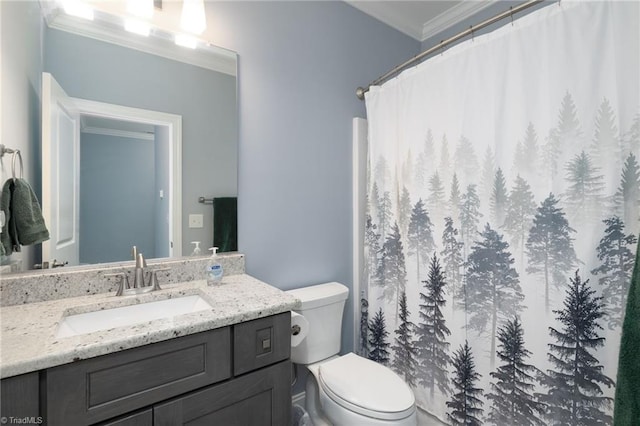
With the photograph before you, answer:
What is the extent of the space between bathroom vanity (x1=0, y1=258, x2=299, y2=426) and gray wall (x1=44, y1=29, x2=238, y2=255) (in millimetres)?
550

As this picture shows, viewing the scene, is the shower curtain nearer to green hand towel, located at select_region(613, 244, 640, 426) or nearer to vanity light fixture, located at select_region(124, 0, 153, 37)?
green hand towel, located at select_region(613, 244, 640, 426)

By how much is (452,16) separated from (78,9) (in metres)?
2.22

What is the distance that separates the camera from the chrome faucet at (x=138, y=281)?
1.19 meters

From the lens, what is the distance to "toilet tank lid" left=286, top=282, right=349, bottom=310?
1620mm

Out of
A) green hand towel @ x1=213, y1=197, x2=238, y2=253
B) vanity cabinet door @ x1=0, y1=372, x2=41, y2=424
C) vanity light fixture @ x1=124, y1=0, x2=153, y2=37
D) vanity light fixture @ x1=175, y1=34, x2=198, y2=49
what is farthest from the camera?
green hand towel @ x1=213, y1=197, x2=238, y2=253

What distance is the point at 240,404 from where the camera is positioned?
40.0 inches

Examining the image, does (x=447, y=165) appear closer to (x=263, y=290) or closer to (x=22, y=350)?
(x=263, y=290)

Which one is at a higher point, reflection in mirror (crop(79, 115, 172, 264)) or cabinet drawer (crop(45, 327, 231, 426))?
reflection in mirror (crop(79, 115, 172, 264))

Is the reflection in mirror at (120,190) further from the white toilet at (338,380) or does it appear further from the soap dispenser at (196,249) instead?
the white toilet at (338,380)

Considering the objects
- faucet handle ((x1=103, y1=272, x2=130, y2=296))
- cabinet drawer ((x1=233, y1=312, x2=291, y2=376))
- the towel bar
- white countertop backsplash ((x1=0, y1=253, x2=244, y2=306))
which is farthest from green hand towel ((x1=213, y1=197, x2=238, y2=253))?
cabinet drawer ((x1=233, y1=312, x2=291, y2=376))

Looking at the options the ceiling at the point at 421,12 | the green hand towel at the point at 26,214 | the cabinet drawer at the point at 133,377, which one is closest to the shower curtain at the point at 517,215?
the ceiling at the point at 421,12

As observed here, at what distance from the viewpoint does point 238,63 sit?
1571 millimetres

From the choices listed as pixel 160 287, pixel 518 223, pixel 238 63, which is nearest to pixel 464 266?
pixel 518 223

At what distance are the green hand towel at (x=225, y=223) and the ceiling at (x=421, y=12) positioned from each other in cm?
155
